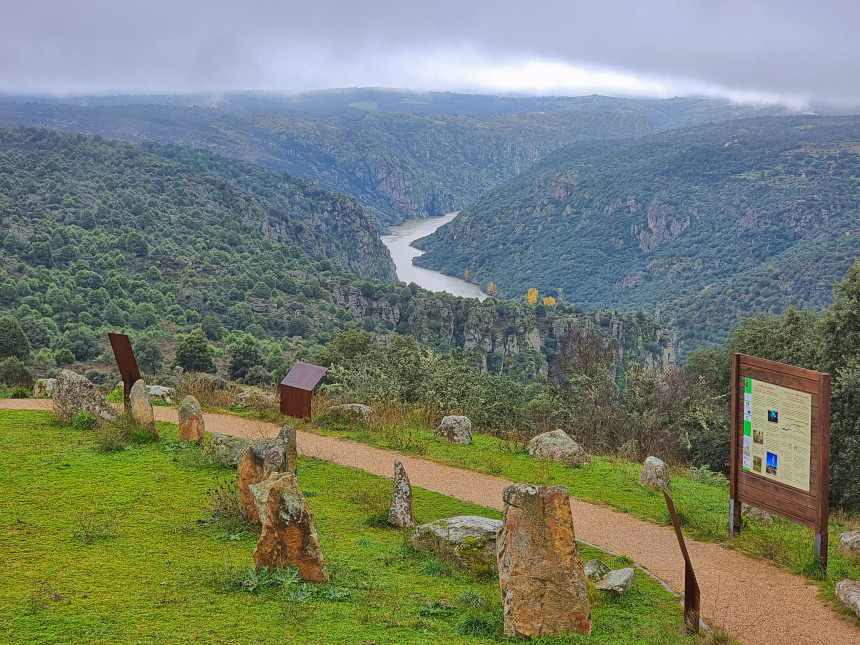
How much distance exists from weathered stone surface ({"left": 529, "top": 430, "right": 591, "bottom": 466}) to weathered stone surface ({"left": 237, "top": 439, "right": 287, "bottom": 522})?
6.62 metres

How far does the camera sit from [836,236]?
106875 mm

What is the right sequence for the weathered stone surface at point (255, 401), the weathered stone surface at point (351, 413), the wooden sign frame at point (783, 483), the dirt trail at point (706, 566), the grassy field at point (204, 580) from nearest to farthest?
the grassy field at point (204, 580)
the dirt trail at point (706, 566)
the wooden sign frame at point (783, 483)
the weathered stone surface at point (351, 413)
the weathered stone surface at point (255, 401)

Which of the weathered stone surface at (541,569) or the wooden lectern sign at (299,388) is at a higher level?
the weathered stone surface at (541,569)

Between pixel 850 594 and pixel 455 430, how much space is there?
30.6 ft

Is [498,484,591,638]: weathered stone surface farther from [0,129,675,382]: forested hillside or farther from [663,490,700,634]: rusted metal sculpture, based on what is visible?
[0,129,675,382]: forested hillside

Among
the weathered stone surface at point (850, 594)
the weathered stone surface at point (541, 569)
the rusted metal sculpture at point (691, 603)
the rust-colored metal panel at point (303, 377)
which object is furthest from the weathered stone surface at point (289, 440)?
the weathered stone surface at point (850, 594)

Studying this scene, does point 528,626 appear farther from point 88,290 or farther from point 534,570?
point 88,290

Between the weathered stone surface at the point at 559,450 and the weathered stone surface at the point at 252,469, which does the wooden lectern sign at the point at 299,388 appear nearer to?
the weathered stone surface at the point at 559,450

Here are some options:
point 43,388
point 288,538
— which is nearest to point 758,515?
point 288,538

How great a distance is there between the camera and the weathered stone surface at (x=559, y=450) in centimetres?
1545

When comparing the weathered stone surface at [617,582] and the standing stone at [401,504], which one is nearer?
the weathered stone surface at [617,582]

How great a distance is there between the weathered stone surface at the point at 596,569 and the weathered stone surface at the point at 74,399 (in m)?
10.5

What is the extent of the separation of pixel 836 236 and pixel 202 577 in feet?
372

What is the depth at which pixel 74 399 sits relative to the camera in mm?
16219
